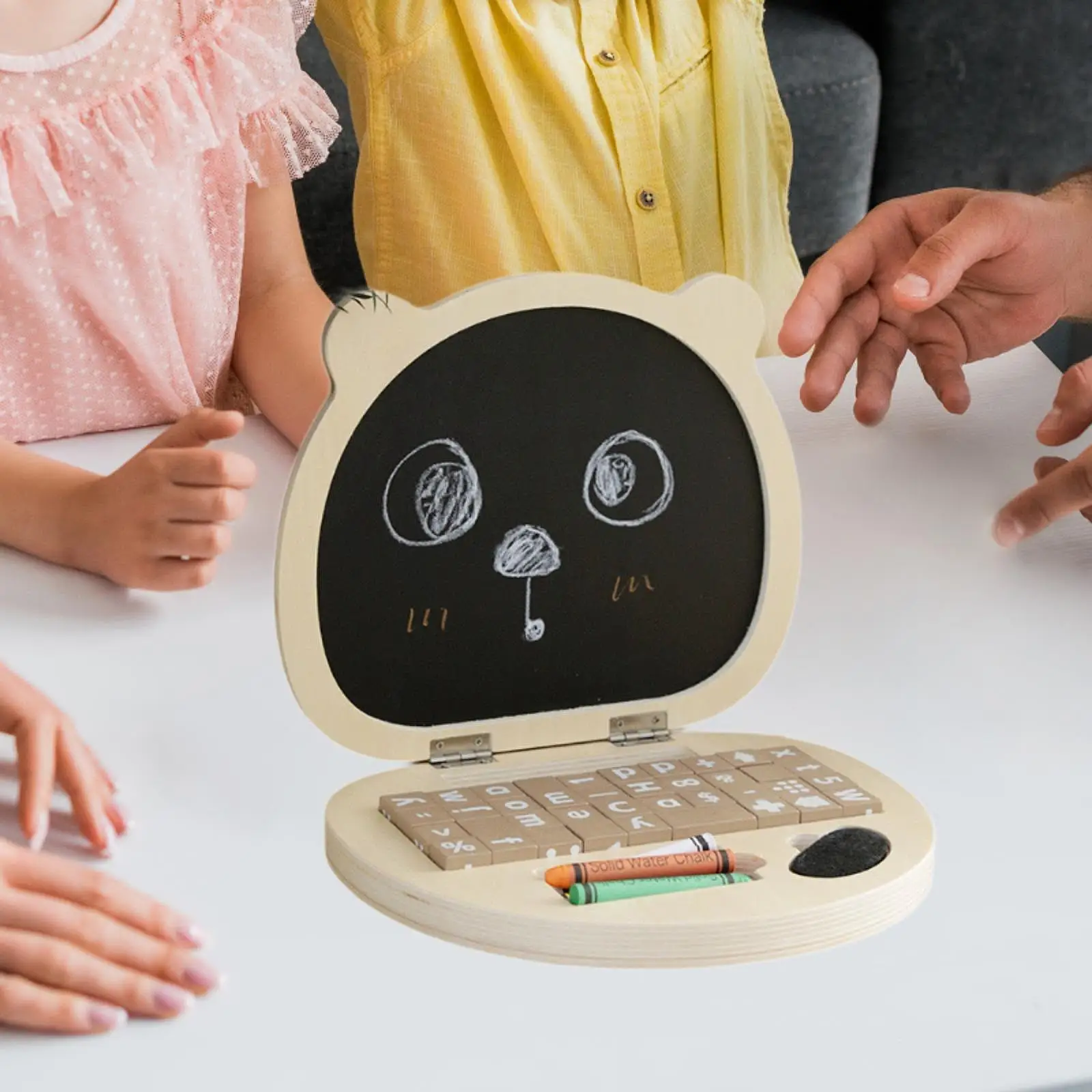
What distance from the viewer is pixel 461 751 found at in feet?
2.29

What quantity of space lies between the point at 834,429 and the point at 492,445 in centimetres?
45

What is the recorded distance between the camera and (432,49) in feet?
4.49

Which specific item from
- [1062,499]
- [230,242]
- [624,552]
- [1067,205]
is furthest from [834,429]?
[230,242]

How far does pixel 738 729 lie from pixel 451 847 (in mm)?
198

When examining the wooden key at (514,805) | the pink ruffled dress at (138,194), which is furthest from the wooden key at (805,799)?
the pink ruffled dress at (138,194)

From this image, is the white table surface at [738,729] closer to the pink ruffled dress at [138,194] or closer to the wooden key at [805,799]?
the wooden key at [805,799]

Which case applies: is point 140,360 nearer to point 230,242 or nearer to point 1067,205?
point 230,242

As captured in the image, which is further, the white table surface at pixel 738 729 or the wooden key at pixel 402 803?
the wooden key at pixel 402 803

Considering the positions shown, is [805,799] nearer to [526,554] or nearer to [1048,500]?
[526,554]

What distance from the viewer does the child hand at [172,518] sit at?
0.87 meters

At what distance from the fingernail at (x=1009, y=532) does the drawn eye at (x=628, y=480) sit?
0.32 metres

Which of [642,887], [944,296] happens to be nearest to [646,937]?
[642,887]

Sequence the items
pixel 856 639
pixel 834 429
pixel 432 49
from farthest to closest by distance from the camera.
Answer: pixel 432 49, pixel 834 429, pixel 856 639

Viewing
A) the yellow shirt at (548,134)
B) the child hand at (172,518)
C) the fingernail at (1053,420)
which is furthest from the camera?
the yellow shirt at (548,134)
